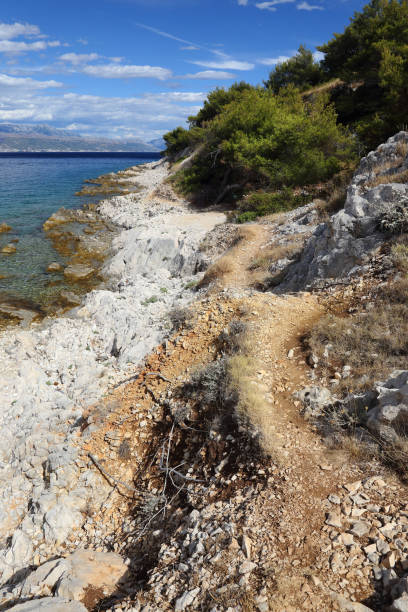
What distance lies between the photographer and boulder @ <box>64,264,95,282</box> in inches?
784

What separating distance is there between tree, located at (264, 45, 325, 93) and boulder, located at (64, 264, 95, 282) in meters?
36.6

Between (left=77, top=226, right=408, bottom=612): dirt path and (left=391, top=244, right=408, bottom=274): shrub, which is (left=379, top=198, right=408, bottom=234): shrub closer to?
(left=391, top=244, right=408, bottom=274): shrub

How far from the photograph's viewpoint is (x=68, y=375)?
11508mm

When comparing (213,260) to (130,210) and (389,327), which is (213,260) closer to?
(389,327)

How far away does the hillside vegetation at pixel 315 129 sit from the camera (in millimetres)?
21172

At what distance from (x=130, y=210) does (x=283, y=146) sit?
1526 cm

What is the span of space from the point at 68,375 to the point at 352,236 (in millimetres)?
10276

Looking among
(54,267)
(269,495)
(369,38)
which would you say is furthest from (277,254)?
(369,38)

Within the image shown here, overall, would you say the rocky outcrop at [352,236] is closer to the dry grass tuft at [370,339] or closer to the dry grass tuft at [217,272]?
the dry grass tuft at [370,339]

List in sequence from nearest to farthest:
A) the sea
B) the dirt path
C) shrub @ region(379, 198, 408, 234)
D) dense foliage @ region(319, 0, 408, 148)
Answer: the dirt path, shrub @ region(379, 198, 408, 234), the sea, dense foliage @ region(319, 0, 408, 148)

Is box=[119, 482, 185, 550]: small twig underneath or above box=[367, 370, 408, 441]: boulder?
underneath

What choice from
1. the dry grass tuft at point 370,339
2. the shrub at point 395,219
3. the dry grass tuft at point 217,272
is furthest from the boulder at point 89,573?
the dry grass tuft at point 217,272

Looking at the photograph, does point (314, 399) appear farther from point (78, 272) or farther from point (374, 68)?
point (374, 68)

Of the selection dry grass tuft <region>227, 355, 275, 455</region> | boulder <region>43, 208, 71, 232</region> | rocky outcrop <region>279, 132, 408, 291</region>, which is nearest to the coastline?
dry grass tuft <region>227, 355, 275, 455</region>
